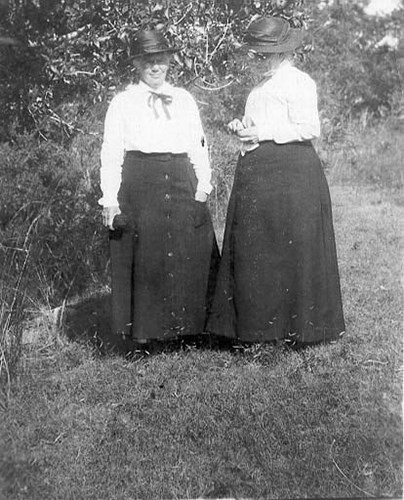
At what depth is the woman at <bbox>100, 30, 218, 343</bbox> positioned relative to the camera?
4.66 metres

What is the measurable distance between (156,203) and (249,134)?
0.73 metres

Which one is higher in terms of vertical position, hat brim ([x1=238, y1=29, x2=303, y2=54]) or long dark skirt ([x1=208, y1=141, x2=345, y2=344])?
hat brim ([x1=238, y1=29, x2=303, y2=54])

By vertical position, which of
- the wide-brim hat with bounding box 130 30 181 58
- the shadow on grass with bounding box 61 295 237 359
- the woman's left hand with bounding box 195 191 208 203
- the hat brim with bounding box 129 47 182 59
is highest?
the wide-brim hat with bounding box 130 30 181 58

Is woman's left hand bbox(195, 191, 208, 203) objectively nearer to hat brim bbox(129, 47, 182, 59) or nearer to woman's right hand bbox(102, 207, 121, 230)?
woman's right hand bbox(102, 207, 121, 230)

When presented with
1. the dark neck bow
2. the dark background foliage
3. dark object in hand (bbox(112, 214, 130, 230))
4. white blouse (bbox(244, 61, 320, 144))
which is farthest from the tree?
dark object in hand (bbox(112, 214, 130, 230))

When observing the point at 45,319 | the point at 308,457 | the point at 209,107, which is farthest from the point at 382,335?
the point at 45,319

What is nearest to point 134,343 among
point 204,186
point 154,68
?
point 204,186

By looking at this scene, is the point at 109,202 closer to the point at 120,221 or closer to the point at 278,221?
the point at 120,221

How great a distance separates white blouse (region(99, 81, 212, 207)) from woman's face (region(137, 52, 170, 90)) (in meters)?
0.04

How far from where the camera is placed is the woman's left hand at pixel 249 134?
15.1 feet

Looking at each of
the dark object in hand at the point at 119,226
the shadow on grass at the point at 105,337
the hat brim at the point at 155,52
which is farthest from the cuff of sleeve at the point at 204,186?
the shadow on grass at the point at 105,337

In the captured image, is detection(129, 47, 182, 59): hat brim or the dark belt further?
the dark belt

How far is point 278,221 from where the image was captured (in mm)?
4754

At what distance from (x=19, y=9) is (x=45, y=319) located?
2.19 m
